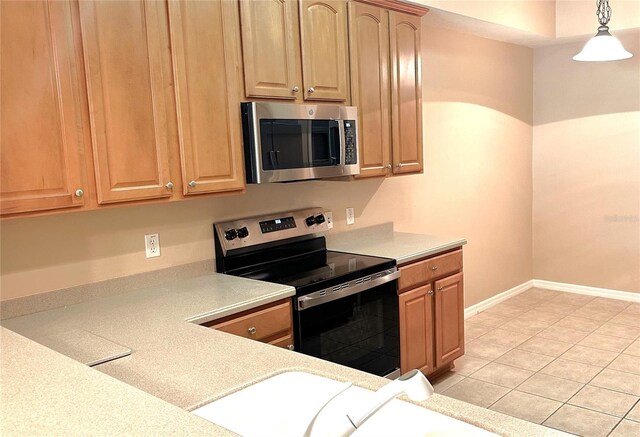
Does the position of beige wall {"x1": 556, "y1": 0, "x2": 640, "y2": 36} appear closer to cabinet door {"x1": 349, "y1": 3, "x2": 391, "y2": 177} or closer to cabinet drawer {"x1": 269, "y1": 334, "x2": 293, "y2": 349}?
cabinet door {"x1": 349, "y1": 3, "x2": 391, "y2": 177}

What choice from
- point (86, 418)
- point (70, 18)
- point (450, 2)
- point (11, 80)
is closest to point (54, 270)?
point (11, 80)

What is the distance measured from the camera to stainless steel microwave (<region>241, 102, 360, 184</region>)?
2.67m

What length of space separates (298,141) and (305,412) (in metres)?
1.74

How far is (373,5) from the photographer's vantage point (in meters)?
3.32

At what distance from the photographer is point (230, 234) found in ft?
9.79

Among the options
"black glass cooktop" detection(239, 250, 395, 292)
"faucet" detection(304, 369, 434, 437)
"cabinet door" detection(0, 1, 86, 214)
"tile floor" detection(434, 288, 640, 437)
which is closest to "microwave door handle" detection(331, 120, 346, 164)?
"black glass cooktop" detection(239, 250, 395, 292)

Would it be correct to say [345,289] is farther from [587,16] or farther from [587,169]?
[587,16]

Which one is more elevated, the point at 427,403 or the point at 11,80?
the point at 11,80

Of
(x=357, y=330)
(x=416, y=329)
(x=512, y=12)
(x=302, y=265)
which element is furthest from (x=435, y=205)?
(x=357, y=330)

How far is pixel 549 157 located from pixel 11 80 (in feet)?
16.3

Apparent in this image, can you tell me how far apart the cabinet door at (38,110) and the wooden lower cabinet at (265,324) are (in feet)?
2.45

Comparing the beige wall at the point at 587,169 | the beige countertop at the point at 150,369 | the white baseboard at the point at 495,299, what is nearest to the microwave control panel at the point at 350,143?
the beige countertop at the point at 150,369

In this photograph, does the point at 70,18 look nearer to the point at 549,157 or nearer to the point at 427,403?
the point at 427,403

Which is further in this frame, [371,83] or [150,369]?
[371,83]
